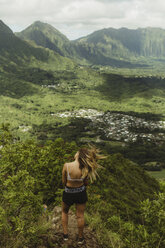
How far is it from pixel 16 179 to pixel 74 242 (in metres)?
3.32

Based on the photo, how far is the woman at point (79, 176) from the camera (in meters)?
7.55

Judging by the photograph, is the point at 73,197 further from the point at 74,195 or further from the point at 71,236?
the point at 71,236

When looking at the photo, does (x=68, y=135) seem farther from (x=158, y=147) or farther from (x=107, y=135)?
(x=158, y=147)

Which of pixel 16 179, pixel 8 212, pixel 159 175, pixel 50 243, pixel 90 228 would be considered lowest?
pixel 159 175

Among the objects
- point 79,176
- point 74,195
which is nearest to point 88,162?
point 79,176

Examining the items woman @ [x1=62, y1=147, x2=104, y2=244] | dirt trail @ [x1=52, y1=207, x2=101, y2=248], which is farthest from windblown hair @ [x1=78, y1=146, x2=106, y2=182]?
dirt trail @ [x1=52, y1=207, x2=101, y2=248]

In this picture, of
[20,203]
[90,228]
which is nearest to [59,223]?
[90,228]

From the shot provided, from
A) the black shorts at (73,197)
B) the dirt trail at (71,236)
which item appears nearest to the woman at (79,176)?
the black shorts at (73,197)

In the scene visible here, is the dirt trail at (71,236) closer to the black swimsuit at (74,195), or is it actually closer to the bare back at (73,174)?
the black swimsuit at (74,195)

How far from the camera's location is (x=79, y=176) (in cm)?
770

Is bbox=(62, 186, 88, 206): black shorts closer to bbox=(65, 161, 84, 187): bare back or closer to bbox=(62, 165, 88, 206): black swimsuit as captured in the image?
bbox=(62, 165, 88, 206): black swimsuit

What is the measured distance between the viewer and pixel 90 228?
9.02m

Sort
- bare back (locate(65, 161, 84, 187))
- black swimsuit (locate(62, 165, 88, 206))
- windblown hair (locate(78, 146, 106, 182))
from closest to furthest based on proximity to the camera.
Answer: windblown hair (locate(78, 146, 106, 182)), bare back (locate(65, 161, 84, 187)), black swimsuit (locate(62, 165, 88, 206))

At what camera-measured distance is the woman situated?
7.55 meters
